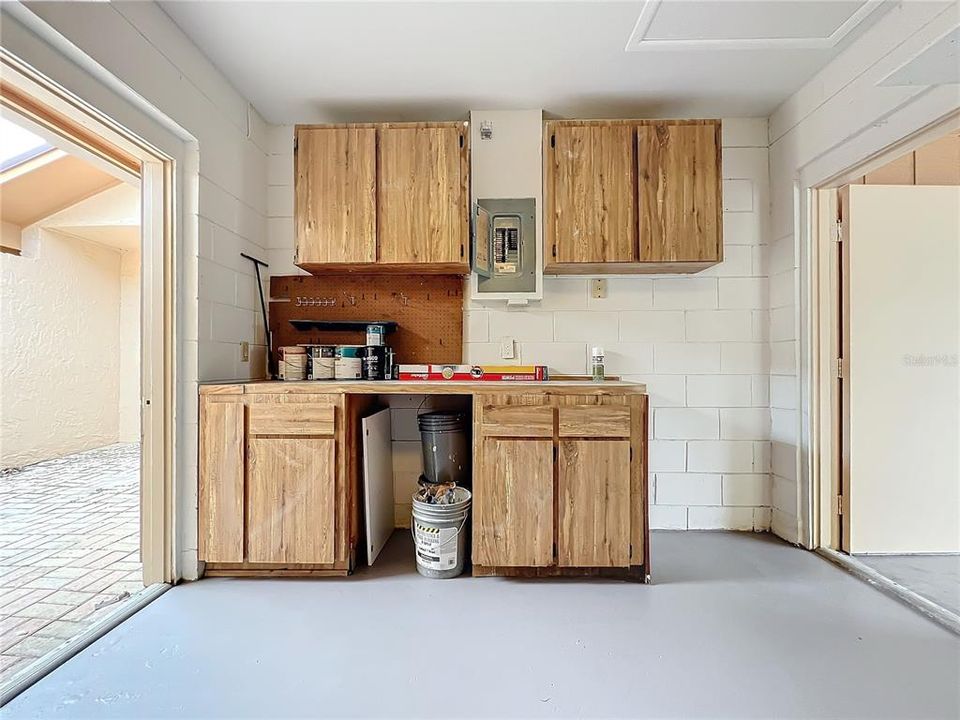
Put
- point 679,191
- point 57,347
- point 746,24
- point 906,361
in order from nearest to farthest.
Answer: point 746,24, point 906,361, point 679,191, point 57,347

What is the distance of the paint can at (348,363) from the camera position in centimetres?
275

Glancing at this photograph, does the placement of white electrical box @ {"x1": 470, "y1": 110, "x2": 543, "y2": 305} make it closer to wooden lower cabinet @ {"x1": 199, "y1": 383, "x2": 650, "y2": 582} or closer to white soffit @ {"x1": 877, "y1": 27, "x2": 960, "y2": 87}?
wooden lower cabinet @ {"x1": 199, "y1": 383, "x2": 650, "y2": 582}

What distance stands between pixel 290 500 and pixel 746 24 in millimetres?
2976

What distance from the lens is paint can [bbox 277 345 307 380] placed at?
108 inches

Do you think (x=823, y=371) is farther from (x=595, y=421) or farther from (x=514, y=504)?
(x=514, y=504)

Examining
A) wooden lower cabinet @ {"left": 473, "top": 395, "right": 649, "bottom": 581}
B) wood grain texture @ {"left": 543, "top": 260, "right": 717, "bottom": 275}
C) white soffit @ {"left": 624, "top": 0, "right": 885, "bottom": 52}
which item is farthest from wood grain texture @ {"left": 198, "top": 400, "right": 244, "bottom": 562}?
white soffit @ {"left": 624, "top": 0, "right": 885, "bottom": 52}

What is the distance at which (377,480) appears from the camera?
265 centimetres

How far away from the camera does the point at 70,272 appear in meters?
5.02

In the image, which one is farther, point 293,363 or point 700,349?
point 700,349

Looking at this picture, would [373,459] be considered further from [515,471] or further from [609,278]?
[609,278]

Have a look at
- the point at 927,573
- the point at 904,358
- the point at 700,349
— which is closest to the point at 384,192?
the point at 700,349

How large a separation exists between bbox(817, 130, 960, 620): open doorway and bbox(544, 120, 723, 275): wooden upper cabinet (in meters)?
0.73

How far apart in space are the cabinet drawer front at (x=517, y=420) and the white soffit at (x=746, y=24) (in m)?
1.77

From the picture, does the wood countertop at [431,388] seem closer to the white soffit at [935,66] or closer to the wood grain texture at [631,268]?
the wood grain texture at [631,268]
